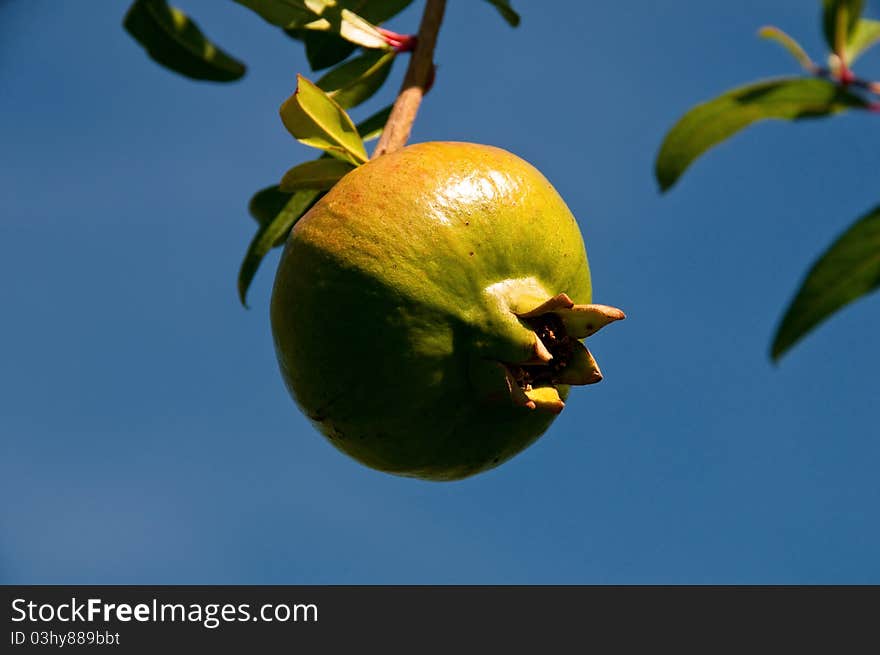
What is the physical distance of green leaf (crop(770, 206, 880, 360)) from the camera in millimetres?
1450

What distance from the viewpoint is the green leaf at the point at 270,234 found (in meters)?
2.83

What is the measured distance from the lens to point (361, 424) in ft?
7.06

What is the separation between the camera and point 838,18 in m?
1.53

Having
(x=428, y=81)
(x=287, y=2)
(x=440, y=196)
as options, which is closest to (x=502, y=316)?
(x=440, y=196)

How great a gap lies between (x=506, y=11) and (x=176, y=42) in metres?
1.00

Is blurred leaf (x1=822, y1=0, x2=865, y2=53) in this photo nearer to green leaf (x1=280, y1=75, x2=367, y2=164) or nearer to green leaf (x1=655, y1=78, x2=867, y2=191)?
green leaf (x1=655, y1=78, x2=867, y2=191)

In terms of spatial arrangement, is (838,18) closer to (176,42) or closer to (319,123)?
(319,123)

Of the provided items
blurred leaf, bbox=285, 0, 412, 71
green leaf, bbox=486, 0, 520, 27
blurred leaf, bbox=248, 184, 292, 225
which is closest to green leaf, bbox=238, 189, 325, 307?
blurred leaf, bbox=248, 184, 292, 225

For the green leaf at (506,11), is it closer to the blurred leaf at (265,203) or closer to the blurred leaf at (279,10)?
the blurred leaf at (279,10)

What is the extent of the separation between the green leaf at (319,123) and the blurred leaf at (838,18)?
3.98 ft

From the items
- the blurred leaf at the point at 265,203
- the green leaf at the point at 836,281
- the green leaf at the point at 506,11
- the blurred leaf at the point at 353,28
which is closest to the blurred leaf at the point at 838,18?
the green leaf at the point at 836,281

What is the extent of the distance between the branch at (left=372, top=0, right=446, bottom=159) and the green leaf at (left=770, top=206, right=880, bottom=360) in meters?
1.25

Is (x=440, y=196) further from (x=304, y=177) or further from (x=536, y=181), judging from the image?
(x=304, y=177)

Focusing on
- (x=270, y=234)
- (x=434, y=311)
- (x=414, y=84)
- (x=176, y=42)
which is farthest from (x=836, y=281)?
(x=176, y=42)
